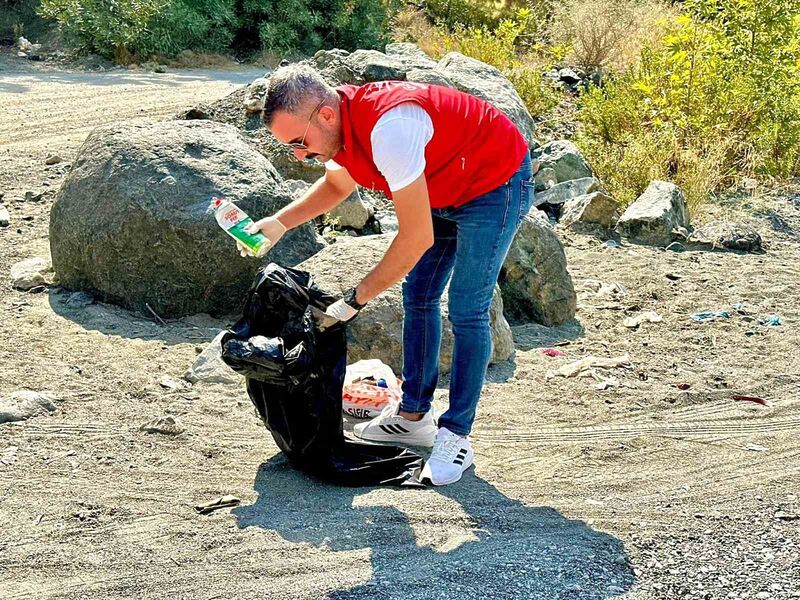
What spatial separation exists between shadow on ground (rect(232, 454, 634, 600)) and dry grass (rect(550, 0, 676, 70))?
11022 mm

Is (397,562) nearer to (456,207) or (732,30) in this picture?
(456,207)

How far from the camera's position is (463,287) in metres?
3.99

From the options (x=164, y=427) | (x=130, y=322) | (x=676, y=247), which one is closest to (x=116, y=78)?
(x=676, y=247)

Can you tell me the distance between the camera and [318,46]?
16781 mm

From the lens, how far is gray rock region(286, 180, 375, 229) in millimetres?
7344

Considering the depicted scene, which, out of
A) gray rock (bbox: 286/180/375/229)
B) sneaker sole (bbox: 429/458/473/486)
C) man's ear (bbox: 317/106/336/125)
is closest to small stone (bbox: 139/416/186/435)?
sneaker sole (bbox: 429/458/473/486)

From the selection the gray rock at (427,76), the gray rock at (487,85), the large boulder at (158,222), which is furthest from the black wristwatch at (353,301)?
the gray rock at (487,85)

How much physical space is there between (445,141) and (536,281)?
9.48 ft

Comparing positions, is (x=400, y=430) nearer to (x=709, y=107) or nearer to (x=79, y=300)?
(x=79, y=300)

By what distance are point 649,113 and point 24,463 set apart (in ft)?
25.1

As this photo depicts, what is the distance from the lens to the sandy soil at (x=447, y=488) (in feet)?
11.7

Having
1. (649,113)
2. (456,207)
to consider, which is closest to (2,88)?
(649,113)

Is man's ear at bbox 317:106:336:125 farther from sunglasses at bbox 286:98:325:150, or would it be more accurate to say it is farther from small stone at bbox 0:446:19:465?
small stone at bbox 0:446:19:465

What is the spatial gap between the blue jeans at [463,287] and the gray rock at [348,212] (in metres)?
3.00
